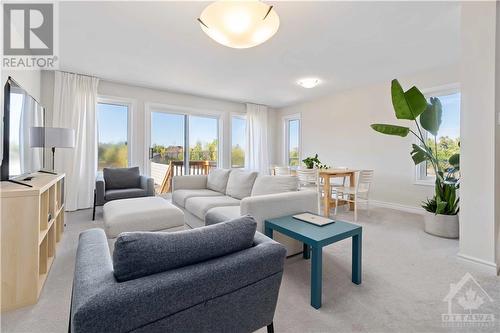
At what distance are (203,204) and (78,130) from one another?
9.64 feet

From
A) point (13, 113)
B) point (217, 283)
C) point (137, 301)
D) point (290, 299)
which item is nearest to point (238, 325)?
point (217, 283)

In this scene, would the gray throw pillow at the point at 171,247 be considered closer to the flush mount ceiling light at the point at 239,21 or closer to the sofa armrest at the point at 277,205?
the sofa armrest at the point at 277,205

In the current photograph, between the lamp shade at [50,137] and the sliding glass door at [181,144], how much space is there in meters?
1.85

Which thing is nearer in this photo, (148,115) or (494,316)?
(494,316)

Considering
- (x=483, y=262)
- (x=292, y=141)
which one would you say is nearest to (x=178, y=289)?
(x=483, y=262)

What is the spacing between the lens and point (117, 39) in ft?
9.21

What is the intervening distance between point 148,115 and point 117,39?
2.08m

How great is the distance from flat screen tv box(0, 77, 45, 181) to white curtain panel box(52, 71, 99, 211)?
1750 mm

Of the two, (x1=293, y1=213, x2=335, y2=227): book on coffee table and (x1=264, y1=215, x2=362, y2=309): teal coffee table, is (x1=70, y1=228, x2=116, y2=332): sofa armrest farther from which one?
(x1=293, y1=213, x2=335, y2=227): book on coffee table

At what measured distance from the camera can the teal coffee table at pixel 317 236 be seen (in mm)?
1586


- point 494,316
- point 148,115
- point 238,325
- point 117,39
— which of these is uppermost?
point 117,39

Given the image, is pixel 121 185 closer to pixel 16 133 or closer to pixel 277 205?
pixel 16 133

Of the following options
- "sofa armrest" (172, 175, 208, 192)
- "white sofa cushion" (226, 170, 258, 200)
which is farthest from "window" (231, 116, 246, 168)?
"white sofa cushion" (226, 170, 258, 200)

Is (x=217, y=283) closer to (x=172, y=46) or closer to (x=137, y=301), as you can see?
(x=137, y=301)
